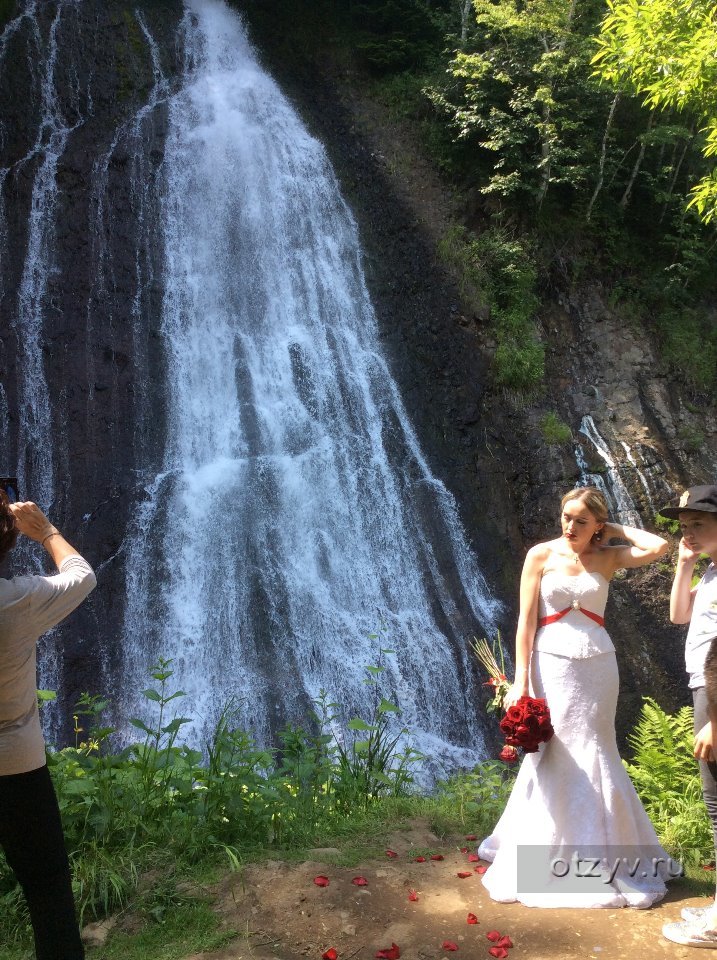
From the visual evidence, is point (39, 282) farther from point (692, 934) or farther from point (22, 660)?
point (692, 934)

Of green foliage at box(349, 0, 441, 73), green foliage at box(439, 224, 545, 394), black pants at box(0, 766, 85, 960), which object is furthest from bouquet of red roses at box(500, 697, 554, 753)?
green foliage at box(349, 0, 441, 73)

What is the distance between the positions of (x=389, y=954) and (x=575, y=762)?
1153 millimetres

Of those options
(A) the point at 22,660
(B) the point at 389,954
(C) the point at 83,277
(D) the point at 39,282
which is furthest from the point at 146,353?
(B) the point at 389,954

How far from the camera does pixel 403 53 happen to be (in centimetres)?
1625

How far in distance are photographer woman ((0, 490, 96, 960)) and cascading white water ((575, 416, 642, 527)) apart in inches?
385

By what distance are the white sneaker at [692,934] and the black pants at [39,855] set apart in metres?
2.08

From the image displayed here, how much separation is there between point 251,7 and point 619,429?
1194cm

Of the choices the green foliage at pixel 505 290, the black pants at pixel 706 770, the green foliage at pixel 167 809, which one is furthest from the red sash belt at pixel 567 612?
the green foliage at pixel 505 290

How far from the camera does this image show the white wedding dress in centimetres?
321

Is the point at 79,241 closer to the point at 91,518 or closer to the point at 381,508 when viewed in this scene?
the point at 91,518

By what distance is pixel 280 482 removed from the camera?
10422 millimetres

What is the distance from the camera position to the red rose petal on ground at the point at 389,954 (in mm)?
2719

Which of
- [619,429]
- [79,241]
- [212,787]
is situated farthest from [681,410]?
[212,787]

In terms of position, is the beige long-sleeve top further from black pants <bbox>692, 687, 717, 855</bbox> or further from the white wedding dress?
black pants <bbox>692, 687, 717, 855</bbox>
